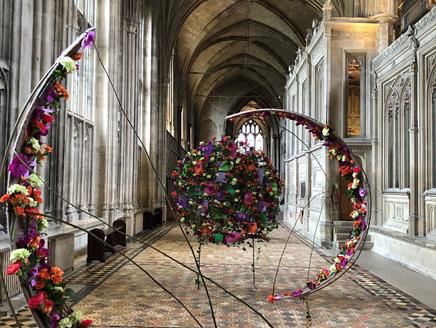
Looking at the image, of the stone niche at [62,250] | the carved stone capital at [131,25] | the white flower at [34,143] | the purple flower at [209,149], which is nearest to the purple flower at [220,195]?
the purple flower at [209,149]

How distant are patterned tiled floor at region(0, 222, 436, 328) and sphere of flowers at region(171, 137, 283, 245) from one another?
892 mm

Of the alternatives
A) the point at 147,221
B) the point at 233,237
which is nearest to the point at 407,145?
the point at 233,237

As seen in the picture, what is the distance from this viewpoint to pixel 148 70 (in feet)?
56.7

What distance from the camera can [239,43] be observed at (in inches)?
1220

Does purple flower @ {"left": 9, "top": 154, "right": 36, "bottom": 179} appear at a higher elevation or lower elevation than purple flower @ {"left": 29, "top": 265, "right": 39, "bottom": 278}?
higher

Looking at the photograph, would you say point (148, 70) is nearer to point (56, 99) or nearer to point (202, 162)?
point (202, 162)

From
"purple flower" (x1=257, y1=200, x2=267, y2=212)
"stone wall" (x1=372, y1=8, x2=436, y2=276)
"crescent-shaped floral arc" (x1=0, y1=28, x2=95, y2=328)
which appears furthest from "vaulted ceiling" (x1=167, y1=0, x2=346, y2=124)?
"crescent-shaped floral arc" (x1=0, y1=28, x2=95, y2=328)

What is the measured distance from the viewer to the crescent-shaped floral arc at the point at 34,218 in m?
2.83

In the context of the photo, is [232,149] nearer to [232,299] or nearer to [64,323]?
[232,299]

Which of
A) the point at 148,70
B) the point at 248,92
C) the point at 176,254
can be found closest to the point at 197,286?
the point at 176,254

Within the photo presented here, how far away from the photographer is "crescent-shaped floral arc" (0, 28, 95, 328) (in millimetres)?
2834

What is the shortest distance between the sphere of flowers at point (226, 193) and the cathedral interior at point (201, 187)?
0.03 m

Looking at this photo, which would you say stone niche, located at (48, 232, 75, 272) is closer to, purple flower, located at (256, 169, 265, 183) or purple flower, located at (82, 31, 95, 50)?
purple flower, located at (256, 169, 265, 183)

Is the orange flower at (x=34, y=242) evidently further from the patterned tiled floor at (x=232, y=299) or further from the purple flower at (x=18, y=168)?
the patterned tiled floor at (x=232, y=299)
